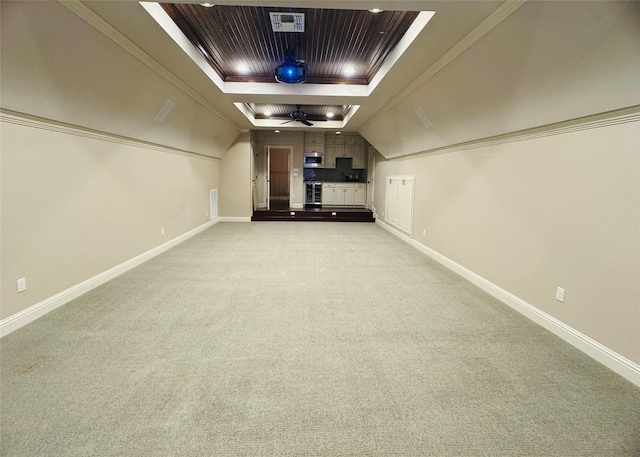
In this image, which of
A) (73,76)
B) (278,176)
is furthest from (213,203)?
(73,76)

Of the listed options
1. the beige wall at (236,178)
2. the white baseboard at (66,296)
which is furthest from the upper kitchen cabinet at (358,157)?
the white baseboard at (66,296)

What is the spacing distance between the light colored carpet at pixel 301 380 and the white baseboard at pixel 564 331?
84mm

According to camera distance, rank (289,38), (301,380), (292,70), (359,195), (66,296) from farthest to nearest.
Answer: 1. (359,195)
2. (292,70)
3. (289,38)
4. (66,296)
5. (301,380)

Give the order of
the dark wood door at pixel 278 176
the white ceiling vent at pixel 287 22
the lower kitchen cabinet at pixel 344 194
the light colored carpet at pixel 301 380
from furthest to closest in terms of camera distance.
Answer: the dark wood door at pixel 278 176
the lower kitchen cabinet at pixel 344 194
the white ceiling vent at pixel 287 22
the light colored carpet at pixel 301 380

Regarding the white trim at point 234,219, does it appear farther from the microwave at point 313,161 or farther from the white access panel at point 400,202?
the white access panel at point 400,202

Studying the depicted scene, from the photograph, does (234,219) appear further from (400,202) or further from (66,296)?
(66,296)

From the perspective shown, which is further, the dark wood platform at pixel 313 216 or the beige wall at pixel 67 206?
the dark wood platform at pixel 313 216

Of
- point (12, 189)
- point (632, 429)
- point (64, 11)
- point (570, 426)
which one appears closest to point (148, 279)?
point (12, 189)

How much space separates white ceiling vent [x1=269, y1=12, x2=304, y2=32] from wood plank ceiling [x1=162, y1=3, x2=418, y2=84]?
0.15 ft

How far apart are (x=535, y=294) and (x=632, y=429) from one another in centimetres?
144

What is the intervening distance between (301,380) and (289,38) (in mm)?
3485

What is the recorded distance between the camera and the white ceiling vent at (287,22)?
2.88 meters

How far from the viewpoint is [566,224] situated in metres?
2.60

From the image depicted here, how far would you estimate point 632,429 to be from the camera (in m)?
1.62
